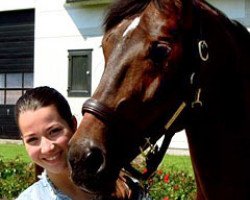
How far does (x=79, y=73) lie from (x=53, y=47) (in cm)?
139

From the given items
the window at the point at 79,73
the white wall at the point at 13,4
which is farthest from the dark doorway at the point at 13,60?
the window at the point at 79,73

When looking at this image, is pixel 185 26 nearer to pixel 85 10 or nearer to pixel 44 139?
pixel 44 139

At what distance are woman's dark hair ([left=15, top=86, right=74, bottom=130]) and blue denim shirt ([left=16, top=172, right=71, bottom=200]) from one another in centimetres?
26

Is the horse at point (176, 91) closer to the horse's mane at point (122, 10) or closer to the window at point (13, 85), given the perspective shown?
the horse's mane at point (122, 10)

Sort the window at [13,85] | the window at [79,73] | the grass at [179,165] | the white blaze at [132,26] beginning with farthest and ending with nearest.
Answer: the window at [13,85]
the window at [79,73]
the grass at [179,165]
the white blaze at [132,26]

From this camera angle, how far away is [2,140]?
17.2 meters

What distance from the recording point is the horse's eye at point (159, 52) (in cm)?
226

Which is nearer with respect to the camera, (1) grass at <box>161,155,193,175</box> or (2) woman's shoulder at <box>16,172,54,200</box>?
(2) woman's shoulder at <box>16,172,54,200</box>

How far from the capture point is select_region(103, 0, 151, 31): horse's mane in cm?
237

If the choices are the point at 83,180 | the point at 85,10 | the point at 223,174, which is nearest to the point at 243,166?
the point at 223,174

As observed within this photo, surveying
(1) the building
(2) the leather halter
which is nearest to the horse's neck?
(2) the leather halter

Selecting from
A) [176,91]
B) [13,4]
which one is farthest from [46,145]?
[13,4]

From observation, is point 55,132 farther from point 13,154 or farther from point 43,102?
point 13,154

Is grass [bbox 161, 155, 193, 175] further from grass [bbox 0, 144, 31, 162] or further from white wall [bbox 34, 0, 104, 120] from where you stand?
white wall [bbox 34, 0, 104, 120]
